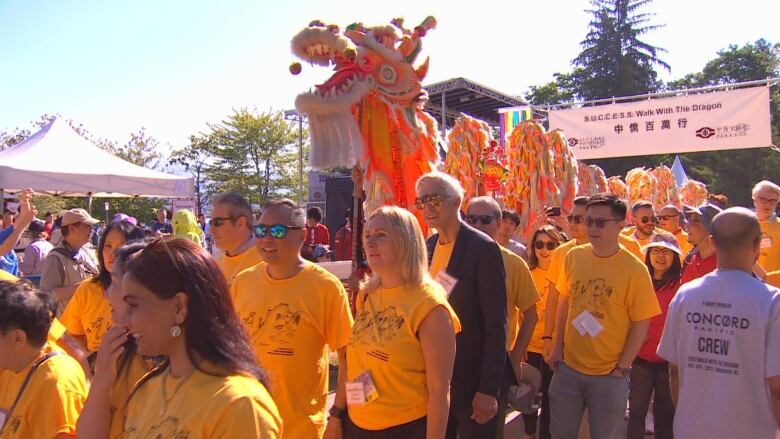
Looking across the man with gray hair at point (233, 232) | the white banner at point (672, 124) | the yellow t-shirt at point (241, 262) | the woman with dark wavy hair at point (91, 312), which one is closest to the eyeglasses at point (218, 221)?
the man with gray hair at point (233, 232)

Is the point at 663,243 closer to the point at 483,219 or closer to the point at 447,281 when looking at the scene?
the point at 483,219

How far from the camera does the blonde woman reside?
2076mm

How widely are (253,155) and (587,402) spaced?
29.8 meters

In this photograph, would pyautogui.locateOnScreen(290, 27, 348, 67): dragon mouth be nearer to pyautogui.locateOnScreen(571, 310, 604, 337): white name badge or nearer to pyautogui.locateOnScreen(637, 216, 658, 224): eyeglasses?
pyautogui.locateOnScreen(571, 310, 604, 337): white name badge

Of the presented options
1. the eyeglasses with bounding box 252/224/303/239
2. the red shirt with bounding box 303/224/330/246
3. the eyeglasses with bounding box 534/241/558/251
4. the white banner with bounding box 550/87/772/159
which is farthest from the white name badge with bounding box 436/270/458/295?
the white banner with bounding box 550/87/772/159

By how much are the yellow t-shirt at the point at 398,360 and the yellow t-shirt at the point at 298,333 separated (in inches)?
9.8

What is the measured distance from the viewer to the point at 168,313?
1.37 metres

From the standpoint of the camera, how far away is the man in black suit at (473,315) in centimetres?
250

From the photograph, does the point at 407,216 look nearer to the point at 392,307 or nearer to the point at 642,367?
the point at 392,307

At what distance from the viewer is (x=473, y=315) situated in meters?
2.61

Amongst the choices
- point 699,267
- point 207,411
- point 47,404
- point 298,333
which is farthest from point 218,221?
point 699,267

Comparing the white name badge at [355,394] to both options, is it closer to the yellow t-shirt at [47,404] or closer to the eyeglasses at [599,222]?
the yellow t-shirt at [47,404]

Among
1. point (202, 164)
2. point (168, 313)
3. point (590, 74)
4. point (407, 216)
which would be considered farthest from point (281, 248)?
point (590, 74)

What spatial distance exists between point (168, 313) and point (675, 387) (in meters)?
2.27
